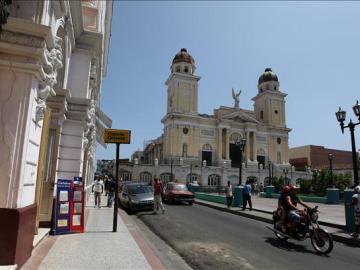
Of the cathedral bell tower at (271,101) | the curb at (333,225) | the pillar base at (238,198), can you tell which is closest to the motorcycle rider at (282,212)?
the curb at (333,225)

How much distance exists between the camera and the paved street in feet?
21.3

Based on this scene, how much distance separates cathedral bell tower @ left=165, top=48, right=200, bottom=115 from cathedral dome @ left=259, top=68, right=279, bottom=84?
19.0 m

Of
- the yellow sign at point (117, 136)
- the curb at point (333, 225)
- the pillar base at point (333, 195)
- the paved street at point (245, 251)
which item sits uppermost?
the yellow sign at point (117, 136)

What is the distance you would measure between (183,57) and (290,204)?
60.3 m

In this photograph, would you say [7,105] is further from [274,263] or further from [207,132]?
[207,132]

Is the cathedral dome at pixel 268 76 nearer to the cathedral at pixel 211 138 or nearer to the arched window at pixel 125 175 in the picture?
the cathedral at pixel 211 138

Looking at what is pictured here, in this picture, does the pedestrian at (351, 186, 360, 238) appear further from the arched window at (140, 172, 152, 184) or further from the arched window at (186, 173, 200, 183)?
the arched window at (186, 173, 200, 183)

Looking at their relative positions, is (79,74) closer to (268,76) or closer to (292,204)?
(292,204)

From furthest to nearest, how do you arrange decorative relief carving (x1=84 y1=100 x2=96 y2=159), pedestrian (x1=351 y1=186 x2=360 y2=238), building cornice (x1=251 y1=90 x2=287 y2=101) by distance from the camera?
1. building cornice (x1=251 y1=90 x2=287 y2=101)
2. decorative relief carving (x1=84 y1=100 x2=96 y2=159)
3. pedestrian (x1=351 y1=186 x2=360 y2=238)

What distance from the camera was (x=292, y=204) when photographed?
29.0 ft

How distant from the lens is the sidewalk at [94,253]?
5.66m

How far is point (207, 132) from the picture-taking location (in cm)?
6544

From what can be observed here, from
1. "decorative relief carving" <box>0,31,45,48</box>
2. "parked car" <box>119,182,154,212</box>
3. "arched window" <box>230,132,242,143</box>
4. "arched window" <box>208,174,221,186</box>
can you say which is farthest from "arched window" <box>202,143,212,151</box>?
"decorative relief carving" <box>0,31,45,48</box>

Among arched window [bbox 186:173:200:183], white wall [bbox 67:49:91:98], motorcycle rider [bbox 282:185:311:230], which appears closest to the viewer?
motorcycle rider [bbox 282:185:311:230]
